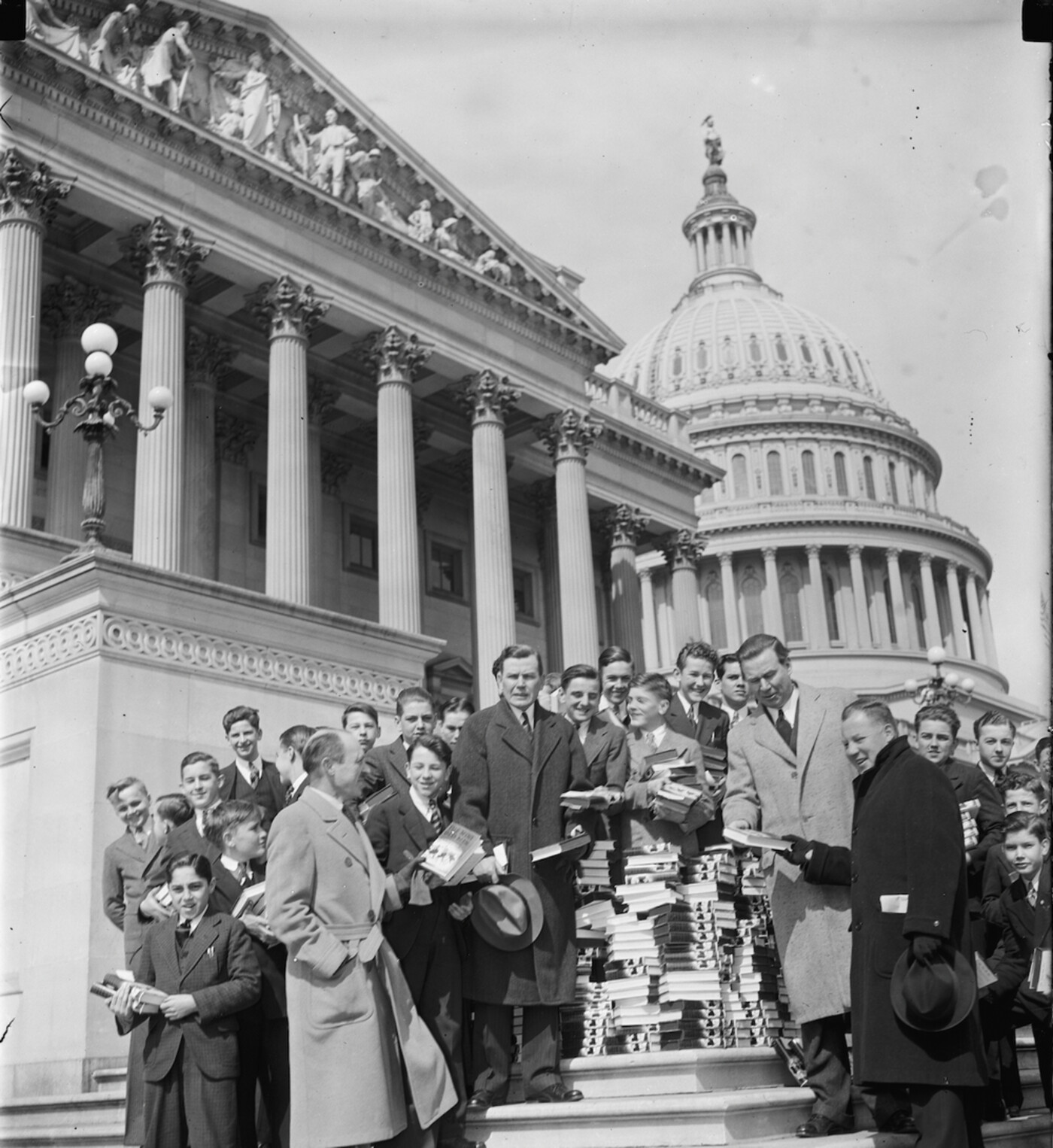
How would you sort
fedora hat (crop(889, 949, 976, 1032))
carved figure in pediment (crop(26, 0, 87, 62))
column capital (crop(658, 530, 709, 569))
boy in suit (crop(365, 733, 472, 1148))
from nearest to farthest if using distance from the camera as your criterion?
1. fedora hat (crop(889, 949, 976, 1032))
2. boy in suit (crop(365, 733, 472, 1148))
3. carved figure in pediment (crop(26, 0, 87, 62))
4. column capital (crop(658, 530, 709, 569))

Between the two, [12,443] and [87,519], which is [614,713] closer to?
[87,519]

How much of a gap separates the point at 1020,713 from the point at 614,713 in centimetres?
7186

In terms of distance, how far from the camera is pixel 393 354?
32.3 meters

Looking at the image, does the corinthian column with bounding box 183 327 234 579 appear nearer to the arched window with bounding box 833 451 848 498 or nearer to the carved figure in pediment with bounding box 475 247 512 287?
the carved figure in pediment with bounding box 475 247 512 287

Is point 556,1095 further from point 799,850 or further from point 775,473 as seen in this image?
point 775,473

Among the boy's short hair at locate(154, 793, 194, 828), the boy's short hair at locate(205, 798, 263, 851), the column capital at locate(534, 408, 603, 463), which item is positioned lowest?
the boy's short hair at locate(205, 798, 263, 851)

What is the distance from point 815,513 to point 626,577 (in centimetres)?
5514

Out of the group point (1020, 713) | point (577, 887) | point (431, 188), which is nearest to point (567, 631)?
point (431, 188)

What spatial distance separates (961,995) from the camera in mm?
6770

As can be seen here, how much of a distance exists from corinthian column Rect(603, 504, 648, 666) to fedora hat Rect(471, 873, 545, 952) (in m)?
32.2

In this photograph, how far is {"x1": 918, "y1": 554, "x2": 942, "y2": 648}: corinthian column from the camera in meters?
93.8

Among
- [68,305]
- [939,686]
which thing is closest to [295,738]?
[68,305]

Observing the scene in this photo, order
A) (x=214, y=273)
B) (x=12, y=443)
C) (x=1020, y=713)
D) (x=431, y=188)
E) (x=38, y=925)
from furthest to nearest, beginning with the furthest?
(x=1020, y=713) → (x=431, y=188) → (x=214, y=273) → (x=12, y=443) → (x=38, y=925)

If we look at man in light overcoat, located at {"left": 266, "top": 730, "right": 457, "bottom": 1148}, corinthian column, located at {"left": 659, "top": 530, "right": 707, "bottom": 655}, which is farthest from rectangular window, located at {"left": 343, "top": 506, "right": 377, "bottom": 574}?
man in light overcoat, located at {"left": 266, "top": 730, "right": 457, "bottom": 1148}
